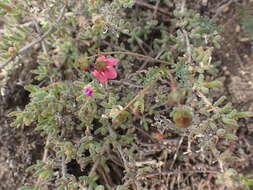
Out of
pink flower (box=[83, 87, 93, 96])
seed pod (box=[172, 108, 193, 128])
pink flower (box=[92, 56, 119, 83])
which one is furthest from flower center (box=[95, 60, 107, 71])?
seed pod (box=[172, 108, 193, 128])

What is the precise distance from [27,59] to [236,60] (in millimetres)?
1686

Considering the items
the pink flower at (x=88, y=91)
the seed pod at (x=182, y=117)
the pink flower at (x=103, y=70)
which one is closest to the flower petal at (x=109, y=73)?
the pink flower at (x=103, y=70)

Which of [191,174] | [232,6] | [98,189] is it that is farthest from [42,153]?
[232,6]

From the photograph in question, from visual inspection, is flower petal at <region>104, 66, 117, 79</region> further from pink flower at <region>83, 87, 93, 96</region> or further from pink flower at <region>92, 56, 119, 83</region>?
pink flower at <region>83, 87, 93, 96</region>

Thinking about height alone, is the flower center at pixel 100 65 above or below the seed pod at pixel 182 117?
above

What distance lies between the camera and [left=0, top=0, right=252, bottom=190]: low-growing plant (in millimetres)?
→ 2025

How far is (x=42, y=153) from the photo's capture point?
109 inches

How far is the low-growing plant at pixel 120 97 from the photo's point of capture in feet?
6.64

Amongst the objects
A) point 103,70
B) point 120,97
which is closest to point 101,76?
point 103,70

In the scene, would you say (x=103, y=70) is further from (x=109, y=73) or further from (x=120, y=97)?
(x=120, y=97)

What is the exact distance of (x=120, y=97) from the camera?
2.61 meters

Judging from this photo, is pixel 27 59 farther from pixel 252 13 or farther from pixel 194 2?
pixel 252 13

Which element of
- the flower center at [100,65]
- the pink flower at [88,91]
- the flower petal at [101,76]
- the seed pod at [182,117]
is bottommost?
the seed pod at [182,117]

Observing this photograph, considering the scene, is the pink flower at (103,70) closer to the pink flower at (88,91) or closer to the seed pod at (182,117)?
the pink flower at (88,91)
